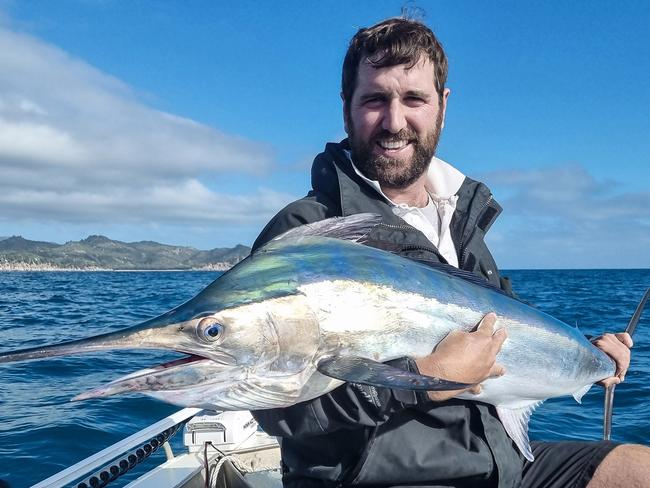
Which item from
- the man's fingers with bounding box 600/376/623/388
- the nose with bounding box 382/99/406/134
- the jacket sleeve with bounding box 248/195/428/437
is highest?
the nose with bounding box 382/99/406/134

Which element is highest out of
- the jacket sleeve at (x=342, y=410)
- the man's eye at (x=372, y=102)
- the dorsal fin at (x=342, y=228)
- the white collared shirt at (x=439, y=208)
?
the man's eye at (x=372, y=102)

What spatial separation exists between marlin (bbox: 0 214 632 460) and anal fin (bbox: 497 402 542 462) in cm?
19

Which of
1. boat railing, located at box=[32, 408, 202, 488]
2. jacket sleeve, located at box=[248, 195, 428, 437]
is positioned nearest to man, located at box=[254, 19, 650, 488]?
jacket sleeve, located at box=[248, 195, 428, 437]

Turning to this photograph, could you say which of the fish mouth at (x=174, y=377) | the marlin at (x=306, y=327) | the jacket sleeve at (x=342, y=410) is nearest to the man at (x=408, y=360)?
the jacket sleeve at (x=342, y=410)

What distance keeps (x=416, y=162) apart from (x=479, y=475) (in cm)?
160

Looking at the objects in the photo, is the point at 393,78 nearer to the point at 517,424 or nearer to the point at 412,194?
the point at 412,194

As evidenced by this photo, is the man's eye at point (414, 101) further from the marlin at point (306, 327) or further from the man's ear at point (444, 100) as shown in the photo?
the marlin at point (306, 327)

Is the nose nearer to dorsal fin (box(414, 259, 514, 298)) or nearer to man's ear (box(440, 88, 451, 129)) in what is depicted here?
man's ear (box(440, 88, 451, 129))

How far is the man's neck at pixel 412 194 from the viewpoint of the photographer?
128 inches

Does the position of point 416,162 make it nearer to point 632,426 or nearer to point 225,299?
point 225,299

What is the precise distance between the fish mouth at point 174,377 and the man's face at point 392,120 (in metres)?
1.57

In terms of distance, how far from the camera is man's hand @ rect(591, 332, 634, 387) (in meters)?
3.28

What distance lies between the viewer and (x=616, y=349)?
3.29 metres

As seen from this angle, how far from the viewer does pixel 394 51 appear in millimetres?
2963
